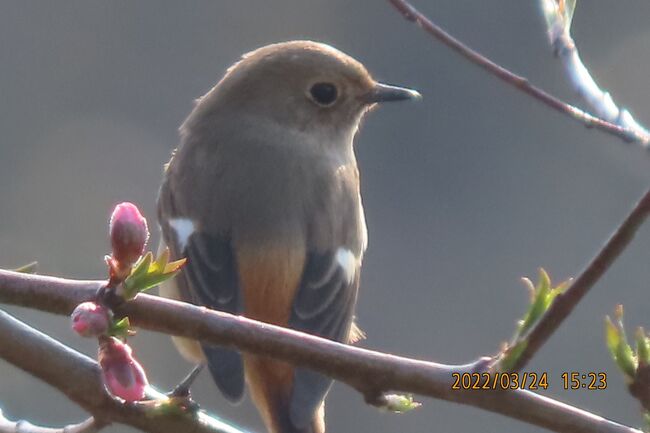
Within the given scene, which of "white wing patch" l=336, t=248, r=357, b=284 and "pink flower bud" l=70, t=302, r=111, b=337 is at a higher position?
"pink flower bud" l=70, t=302, r=111, b=337

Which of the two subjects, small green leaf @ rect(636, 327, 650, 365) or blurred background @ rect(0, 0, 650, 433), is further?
blurred background @ rect(0, 0, 650, 433)

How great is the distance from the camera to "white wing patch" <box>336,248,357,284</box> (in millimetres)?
4215

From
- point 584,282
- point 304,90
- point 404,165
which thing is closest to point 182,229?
point 304,90

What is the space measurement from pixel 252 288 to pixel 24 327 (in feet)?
3.70

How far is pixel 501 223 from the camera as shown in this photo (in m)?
9.45

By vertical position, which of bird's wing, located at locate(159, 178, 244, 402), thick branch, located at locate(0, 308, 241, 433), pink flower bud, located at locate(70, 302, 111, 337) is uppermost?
pink flower bud, located at locate(70, 302, 111, 337)

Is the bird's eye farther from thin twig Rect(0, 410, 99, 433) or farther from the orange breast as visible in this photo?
thin twig Rect(0, 410, 99, 433)

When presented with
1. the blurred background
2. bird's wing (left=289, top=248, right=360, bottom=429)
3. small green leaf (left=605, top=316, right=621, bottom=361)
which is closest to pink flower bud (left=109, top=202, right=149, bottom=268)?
small green leaf (left=605, top=316, right=621, bottom=361)

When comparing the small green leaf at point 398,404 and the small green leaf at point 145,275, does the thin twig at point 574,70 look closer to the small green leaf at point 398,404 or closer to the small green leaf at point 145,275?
the small green leaf at point 398,404

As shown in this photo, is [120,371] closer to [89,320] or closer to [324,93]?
[89,320]

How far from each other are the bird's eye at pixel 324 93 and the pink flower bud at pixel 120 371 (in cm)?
288

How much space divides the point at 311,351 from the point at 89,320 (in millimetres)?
354

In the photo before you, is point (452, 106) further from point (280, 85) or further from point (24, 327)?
point (24, 327)

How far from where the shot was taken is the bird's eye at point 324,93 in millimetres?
5023
